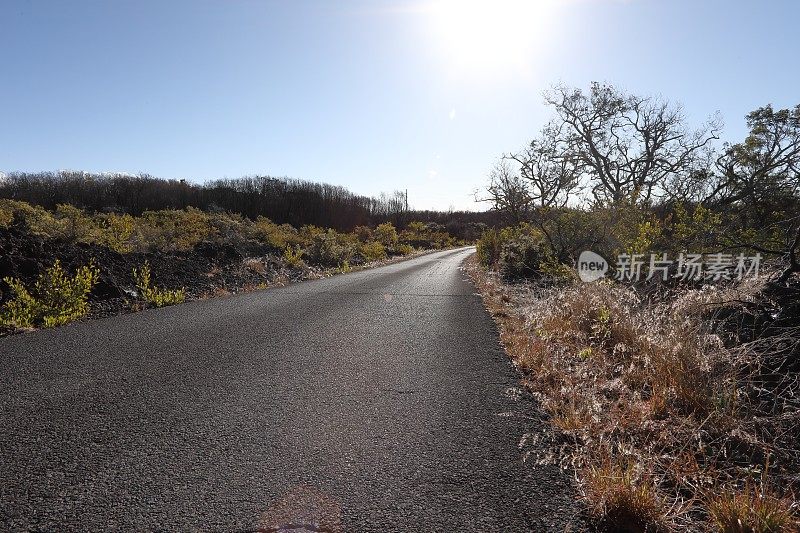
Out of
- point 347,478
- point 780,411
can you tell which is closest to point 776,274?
point 780,411

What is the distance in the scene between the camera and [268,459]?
8.46 ft

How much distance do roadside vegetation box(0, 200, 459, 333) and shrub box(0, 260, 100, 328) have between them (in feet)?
0.04

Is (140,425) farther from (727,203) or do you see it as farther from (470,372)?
(727,203)

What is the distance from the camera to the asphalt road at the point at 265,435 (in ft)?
6.91

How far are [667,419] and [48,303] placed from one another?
7.46 metres

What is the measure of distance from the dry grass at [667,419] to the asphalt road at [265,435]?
0.89 feet

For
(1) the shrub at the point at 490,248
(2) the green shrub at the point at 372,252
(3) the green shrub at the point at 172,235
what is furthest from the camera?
(2) the green shrub at the point at 372,252

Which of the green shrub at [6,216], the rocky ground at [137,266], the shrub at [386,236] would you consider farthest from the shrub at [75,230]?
the shrub at [386,236]

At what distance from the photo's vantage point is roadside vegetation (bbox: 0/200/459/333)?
6.42 metres

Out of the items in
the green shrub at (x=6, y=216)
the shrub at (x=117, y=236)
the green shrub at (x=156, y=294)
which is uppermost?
the green shrub at (x=6, y=216)

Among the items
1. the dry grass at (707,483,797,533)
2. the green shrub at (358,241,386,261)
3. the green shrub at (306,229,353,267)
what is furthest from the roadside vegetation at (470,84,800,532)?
the green shrub at (358,241,386,261)

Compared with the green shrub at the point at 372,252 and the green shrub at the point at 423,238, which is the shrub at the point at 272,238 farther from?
the green shrub at the point at 423,238

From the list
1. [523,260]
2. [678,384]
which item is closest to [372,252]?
[523,260]

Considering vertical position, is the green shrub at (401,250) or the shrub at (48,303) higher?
the shrub at (48,303)
